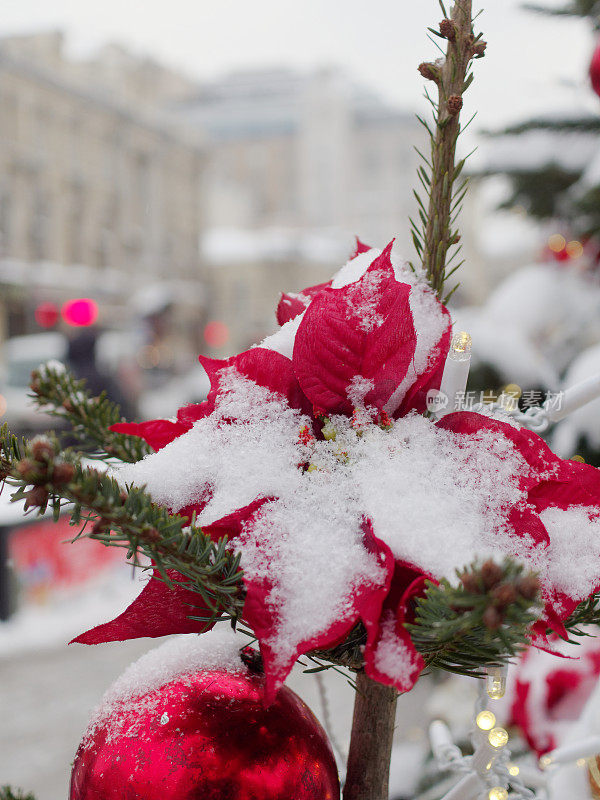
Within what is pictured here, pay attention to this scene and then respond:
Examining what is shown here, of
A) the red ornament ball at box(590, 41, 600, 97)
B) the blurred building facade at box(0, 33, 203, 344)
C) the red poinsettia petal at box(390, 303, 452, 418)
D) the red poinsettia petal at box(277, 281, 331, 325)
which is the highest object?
the blurred building facade at box(0, 33, 203, 344)

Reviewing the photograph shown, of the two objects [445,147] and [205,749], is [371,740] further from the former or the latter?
[445,147]

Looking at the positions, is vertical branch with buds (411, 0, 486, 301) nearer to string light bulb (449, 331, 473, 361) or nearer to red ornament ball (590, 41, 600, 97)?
string light bulb (449, 331, 473, 361)

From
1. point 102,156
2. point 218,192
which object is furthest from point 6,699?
point 218,192

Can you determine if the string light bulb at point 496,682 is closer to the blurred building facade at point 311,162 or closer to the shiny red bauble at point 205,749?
the shiny red bauble at point 205,749

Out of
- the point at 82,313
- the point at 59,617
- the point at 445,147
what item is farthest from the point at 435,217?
the point at 82,313

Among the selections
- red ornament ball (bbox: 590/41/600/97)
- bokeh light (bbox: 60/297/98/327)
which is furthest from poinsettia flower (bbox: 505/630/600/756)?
bokeh light (bbox: 60/297/98/327)

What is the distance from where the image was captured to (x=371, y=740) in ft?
0.98

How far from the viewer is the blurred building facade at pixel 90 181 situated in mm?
9117

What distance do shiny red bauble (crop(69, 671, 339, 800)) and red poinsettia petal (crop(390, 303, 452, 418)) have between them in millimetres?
138

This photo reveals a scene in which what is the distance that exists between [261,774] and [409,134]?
63.8ft

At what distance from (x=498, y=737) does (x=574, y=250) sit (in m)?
1.26

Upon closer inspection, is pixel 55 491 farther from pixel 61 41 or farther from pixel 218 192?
pixel 218 192

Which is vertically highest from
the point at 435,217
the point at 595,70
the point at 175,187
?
the point at 175,187

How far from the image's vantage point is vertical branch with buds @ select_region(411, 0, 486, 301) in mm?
262
